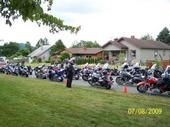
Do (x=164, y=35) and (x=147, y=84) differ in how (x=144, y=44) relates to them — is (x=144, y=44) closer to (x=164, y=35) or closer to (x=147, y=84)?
(x=164, y=35)

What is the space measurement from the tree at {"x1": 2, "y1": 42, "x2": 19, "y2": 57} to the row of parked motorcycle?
251 ft

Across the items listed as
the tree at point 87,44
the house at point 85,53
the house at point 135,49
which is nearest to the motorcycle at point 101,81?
the house at point 135,49

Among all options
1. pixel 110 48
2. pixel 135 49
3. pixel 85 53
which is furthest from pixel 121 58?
pixel 85 53

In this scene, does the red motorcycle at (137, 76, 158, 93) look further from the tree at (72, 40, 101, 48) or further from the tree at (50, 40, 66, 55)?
the tree at (72, 40, 101, 48)

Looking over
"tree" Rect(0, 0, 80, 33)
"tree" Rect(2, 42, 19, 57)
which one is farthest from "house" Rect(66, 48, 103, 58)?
"tree" Rect(0, 0, 80, 33)

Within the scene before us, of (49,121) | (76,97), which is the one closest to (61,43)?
(76,97)

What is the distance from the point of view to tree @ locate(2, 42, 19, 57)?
10962 cm

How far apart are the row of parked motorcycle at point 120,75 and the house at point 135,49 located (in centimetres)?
3539

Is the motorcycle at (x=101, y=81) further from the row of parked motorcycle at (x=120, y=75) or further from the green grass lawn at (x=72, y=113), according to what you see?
the green grass lawn at (x=72, y=113)

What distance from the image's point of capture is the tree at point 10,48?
360 feet

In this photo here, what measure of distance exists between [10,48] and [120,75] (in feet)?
296

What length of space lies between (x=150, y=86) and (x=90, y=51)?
205 ft

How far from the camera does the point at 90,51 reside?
81.0 metres

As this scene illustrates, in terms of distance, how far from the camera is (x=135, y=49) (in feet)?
222
